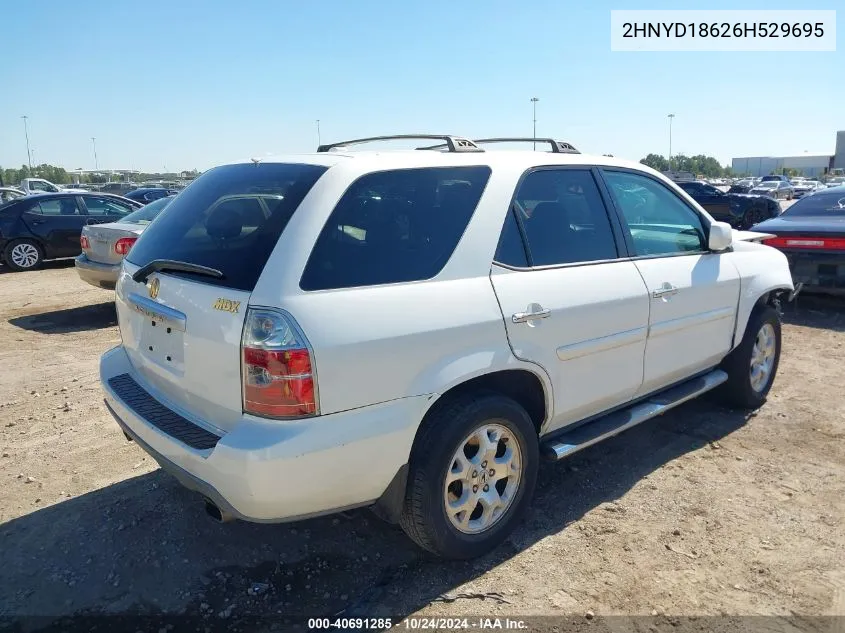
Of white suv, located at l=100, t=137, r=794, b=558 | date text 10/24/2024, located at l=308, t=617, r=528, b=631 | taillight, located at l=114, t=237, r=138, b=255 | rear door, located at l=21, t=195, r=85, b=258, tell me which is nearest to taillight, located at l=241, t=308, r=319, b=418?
white suv, located at l=100, t=137, r=794, b=558

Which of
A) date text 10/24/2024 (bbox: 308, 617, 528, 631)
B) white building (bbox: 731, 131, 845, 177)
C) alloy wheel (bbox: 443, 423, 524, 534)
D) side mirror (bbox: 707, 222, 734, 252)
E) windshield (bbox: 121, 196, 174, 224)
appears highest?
white building (bbox: 731, 131, 845, 177)

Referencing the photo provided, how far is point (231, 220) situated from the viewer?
2900mm

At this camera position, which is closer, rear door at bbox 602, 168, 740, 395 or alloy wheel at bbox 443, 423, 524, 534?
alloy wheel at bbox 443, 423, 524, 534

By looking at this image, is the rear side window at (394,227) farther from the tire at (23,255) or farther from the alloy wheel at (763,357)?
the tire at (23,255)

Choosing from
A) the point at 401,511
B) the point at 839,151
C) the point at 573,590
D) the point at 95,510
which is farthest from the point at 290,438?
the point at 839,151

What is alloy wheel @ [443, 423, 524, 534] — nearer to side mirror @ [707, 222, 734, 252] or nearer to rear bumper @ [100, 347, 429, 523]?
rear bumper @ [100, 347, 429, 523]

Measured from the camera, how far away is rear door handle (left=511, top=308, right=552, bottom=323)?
Answer: 9.66 feet

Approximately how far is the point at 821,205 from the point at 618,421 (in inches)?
281

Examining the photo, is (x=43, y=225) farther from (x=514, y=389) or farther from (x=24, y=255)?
(x=514, y=389)

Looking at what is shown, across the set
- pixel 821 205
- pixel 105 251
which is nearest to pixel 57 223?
pixel 105 251

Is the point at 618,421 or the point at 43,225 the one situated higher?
the point at 43,225

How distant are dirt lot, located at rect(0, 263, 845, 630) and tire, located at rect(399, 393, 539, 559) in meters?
0.16

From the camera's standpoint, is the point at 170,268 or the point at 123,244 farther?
the point at 123,244

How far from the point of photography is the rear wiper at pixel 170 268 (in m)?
2.64
